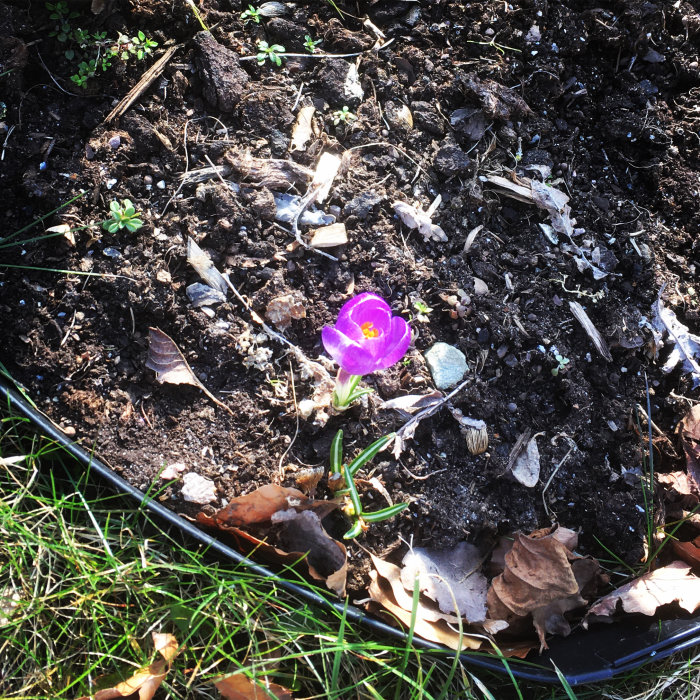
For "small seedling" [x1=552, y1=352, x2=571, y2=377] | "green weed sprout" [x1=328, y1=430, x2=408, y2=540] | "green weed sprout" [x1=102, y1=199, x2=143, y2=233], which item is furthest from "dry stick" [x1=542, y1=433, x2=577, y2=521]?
"green weed sprout" [x1=102, y1=199, x2=143, y2=233]

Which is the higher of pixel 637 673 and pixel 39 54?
pixel 39 54

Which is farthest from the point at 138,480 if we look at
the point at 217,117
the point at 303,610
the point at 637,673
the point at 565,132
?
the point at 565,132

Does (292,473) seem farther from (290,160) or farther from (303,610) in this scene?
(290,160)

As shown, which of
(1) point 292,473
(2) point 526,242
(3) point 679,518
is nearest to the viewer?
(1) point 292,473

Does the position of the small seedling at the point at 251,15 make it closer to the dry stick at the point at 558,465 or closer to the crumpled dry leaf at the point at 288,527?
the crumpled dry leaf at the point at 288,527

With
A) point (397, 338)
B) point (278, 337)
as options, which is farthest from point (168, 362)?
point (397, 338)

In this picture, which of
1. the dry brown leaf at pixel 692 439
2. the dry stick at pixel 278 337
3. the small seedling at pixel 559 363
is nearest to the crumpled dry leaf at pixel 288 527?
the dry stick at pixel 278 337
